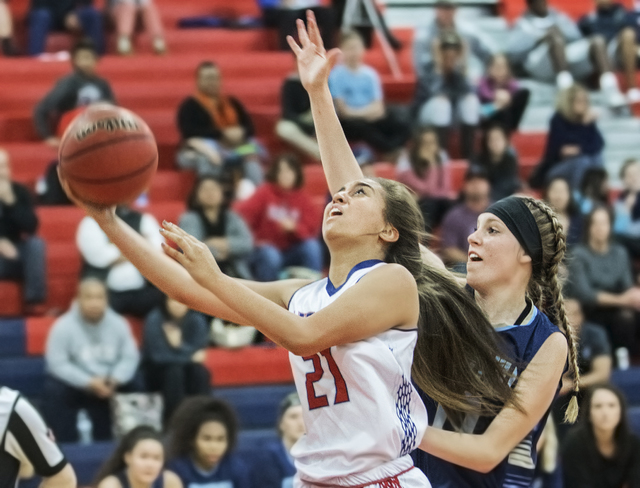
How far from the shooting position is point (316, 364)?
304 cm

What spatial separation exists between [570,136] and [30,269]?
15.9ft

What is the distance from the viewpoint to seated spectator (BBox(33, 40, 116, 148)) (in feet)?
28.1

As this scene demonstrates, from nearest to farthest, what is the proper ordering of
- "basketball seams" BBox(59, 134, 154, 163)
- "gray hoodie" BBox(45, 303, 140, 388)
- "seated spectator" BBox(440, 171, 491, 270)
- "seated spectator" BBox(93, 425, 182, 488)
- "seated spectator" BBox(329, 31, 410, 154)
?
1. "basketball seams" BBox(59, 134, 154, 163)
2. "seated spectator" BBox(93, 425, 182, 488)
3. "gray hoodie" BBox(45, 303, 140, 388)
4. "seated spectator" BBox(440, 171, 491, 270)
5. "seated spectator" BBox(329, 31, 410, 154)

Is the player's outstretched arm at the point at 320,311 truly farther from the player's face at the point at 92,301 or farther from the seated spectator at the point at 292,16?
the seated spectator at the point at 292,16

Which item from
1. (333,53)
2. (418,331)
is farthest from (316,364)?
(333,53)

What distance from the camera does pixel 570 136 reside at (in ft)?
31.1

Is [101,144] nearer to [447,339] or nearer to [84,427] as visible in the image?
[447,339]

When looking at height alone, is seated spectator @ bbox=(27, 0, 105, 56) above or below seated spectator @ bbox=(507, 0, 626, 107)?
above

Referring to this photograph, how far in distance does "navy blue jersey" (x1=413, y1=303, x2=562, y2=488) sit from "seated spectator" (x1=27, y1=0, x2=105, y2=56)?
732cm

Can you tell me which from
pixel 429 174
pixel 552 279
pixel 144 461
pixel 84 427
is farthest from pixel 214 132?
pixel 552 279

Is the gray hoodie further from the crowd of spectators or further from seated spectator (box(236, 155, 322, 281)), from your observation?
seated spectator (box(236, 155, 322, 281))

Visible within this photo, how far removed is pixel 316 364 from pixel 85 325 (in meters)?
4.03

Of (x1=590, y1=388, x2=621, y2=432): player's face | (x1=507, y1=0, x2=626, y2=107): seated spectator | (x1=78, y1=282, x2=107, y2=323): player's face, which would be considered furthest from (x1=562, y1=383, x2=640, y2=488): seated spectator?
(x1=507, y1=0, x2=626, y2=107): seated spectator

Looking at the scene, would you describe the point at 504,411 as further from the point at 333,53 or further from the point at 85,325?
the point at 85,325
